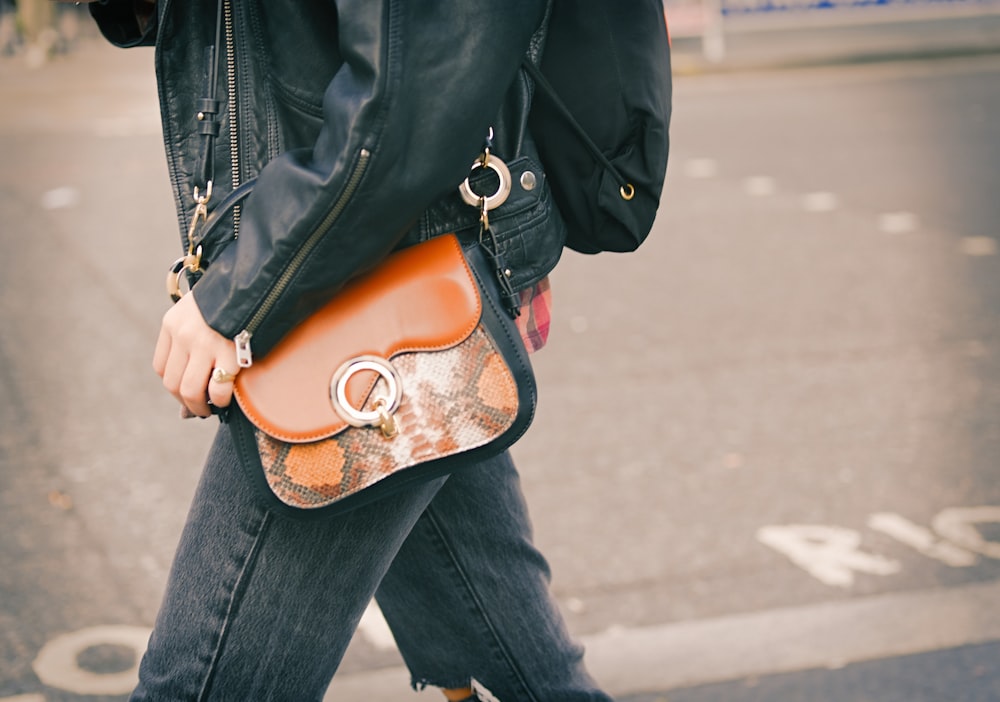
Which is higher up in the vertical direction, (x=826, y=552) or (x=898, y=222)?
(x=826, y=552)

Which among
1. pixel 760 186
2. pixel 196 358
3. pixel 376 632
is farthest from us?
pixel 760 186

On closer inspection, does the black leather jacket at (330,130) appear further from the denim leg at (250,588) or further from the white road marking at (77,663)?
the white road marking at (77,663)

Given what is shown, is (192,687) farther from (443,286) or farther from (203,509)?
(443,286)

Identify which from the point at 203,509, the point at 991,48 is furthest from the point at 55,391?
the point at 991,48

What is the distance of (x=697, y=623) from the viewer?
316 centimetres

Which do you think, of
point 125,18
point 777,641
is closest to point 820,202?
point 777,641

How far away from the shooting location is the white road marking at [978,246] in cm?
647

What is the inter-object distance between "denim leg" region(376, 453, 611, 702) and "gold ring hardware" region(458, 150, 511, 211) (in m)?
0.50

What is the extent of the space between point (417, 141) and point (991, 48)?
1594 cm

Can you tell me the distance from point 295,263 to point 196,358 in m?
0.17

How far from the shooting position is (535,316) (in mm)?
1777

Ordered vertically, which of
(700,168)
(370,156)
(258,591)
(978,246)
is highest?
(370,156)

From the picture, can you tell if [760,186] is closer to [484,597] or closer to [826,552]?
[826,552]

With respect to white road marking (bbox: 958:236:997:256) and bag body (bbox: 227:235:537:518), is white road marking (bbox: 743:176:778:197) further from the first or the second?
bag body (bbox: 227:235:537:518)
